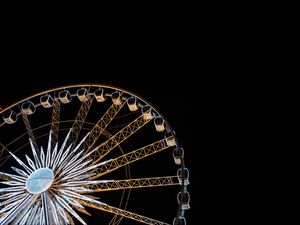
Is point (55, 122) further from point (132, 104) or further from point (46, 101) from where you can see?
point (132, 104)

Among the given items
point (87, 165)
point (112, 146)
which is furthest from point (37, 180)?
point (112, 146)

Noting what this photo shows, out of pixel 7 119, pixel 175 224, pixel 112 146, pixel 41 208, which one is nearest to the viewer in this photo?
pixel 175 224

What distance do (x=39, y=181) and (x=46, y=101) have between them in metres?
3.23

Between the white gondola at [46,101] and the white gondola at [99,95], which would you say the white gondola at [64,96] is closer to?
the white gondola at [46,101]

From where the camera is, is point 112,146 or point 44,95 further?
point 44,95

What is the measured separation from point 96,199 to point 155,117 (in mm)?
3054

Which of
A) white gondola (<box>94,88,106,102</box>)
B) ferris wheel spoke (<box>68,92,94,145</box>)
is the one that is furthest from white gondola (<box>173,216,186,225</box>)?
white gondola (<box>94,88,106,102</box>)

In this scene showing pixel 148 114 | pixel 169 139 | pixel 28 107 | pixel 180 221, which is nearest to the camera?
pixel 180 221

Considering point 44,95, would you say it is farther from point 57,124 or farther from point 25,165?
point 25,165

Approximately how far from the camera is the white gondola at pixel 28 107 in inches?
513

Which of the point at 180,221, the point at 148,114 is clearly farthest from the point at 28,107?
the point at 180,221

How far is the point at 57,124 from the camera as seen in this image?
12570mm

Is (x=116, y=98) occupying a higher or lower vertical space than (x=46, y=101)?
lower

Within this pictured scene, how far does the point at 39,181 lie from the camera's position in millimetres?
10594
